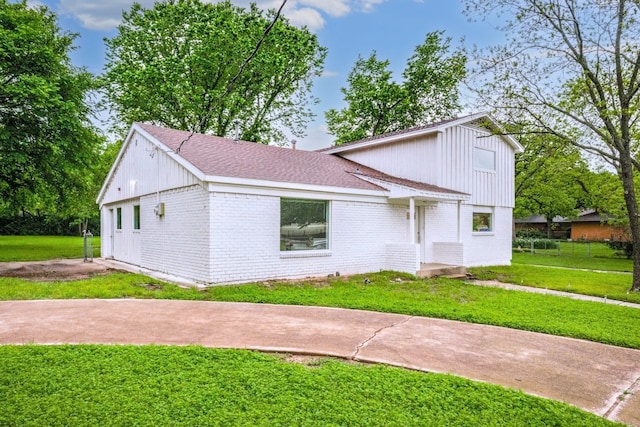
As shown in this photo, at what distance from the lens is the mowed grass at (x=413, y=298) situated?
6.11 metres

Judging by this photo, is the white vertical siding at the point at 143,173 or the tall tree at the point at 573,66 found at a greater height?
the tall tree at the point at 573,66

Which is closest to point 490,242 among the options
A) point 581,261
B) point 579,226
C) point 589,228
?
point 581,261

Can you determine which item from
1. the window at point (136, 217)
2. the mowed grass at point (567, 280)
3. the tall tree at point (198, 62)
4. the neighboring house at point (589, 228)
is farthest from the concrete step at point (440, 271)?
the neighboring house at point (589, 228)

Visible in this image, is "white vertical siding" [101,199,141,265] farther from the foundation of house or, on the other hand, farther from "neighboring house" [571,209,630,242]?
"neighboring house" [571,209,630,242]

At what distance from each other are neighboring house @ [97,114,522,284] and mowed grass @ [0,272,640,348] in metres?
0.94

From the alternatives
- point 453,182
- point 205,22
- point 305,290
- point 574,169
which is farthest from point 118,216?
point 574,169

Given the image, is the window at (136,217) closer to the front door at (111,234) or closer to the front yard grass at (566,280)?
the front door at (111,234)

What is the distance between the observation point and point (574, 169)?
28734 millimetres

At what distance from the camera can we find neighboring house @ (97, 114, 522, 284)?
9328mm

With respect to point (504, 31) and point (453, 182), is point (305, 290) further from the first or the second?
point (504, 31)

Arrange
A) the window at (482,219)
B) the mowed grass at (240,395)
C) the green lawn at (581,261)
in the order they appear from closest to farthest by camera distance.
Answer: the mowed grass at (240,395) → the window at (482,219) → the green lawn at (581,261)

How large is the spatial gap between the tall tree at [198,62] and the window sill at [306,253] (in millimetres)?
14014

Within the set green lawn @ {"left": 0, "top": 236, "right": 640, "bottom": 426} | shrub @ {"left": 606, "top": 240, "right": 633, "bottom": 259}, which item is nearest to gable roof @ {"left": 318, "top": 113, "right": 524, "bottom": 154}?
green lawn @ {"left": 0, "top": 236, "right": 640, "bottom": 426}

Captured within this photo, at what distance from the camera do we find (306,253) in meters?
10.4
